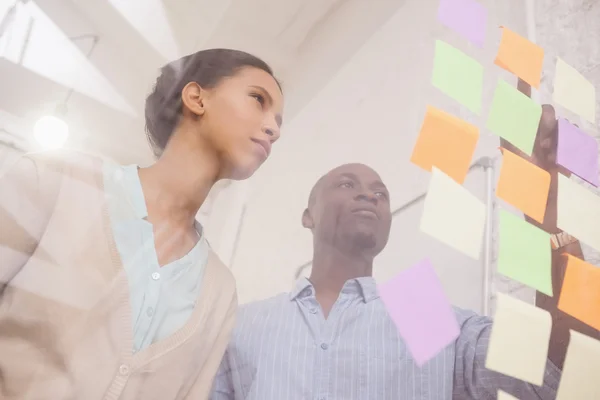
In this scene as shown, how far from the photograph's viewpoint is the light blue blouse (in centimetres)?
48

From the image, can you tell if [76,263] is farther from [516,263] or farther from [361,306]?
[516,263]

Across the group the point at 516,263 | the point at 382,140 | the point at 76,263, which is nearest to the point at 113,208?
the point at 76,263

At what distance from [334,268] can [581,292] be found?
33 cm

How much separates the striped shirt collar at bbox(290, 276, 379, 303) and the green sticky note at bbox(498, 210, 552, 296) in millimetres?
171

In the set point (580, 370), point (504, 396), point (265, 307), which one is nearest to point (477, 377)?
point (504, 396)

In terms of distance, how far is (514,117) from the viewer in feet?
2.48

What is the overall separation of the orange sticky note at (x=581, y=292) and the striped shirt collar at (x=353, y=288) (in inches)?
9.9

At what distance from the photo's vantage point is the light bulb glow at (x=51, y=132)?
51 centimetres

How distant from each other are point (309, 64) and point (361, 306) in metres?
0.30

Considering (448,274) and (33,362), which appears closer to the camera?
(33,362)

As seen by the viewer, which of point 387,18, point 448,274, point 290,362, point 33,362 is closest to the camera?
point 33,362

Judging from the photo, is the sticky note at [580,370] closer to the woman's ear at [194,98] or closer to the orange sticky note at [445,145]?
the orange sticky note at [445,145]

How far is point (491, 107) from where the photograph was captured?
2.45 ft

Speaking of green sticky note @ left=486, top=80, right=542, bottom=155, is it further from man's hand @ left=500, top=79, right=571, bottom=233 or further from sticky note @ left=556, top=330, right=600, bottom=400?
sticky note @ left=556, top=330, right=600, bottom=400
